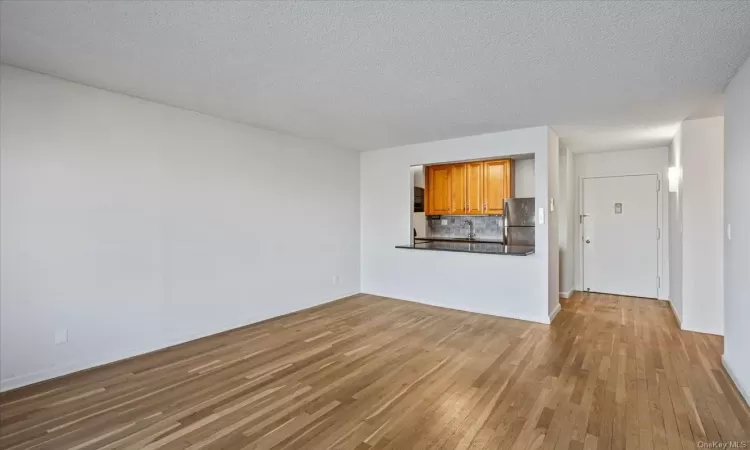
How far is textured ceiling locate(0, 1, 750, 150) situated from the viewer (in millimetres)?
2064

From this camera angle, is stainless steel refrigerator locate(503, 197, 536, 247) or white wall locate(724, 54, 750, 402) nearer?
white wall locate(724, 54, 750, 402)

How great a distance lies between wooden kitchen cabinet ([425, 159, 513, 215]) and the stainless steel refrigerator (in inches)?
6.1

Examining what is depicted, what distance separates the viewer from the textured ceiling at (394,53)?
2064 millimetres

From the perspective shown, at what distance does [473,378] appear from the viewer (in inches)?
121

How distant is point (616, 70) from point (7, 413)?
5.04m

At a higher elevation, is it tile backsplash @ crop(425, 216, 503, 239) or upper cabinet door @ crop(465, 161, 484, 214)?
upper cabinet door @ crop(465, 161, 484, 214)

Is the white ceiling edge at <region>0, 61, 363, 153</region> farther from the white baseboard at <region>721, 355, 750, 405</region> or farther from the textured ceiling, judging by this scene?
the white baseboard at <region>721, 355, 750, 405</region>

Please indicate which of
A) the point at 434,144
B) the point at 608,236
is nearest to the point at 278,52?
the point at 434,144

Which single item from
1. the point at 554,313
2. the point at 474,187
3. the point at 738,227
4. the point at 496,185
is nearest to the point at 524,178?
the point at 496,185

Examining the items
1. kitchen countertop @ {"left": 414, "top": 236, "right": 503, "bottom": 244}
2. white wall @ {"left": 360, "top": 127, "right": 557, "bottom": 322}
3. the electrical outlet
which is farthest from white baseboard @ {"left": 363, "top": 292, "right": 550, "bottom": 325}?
the electrical outlet

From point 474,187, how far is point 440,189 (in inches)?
24.8

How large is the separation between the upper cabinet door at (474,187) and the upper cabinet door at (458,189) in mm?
72

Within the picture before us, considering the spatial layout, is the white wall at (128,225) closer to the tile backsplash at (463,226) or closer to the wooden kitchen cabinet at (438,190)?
the wooden kitchen cabinet at (438,190)

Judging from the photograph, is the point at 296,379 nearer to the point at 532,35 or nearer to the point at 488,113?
the point at 532,35
